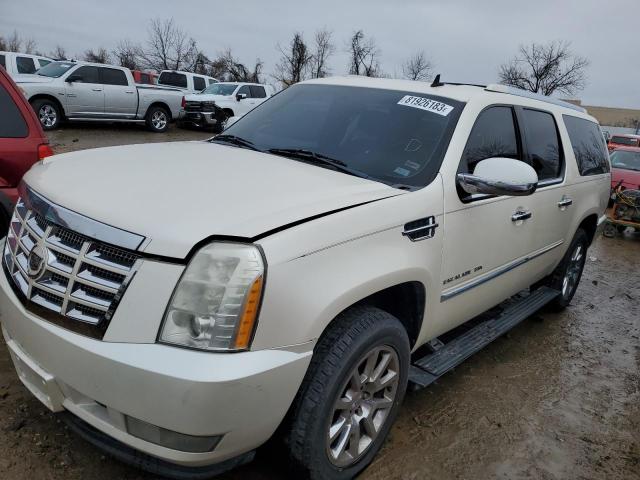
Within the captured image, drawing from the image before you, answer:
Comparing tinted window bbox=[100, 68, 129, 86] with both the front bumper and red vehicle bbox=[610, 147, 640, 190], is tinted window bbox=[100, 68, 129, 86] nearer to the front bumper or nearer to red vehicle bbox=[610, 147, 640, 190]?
red vehicle bbox=[610, 147, 640, 190]

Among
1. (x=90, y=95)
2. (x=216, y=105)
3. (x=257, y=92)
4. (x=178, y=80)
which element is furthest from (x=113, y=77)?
(x=178, y=80)

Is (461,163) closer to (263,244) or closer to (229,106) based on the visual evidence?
(263,244)

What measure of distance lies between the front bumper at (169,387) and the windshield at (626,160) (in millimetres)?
11936

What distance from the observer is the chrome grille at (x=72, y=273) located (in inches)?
72.1

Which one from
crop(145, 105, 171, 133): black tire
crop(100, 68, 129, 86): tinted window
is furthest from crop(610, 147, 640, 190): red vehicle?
crop(100, 68, 129, 86): tinted window

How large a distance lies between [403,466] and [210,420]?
1.30 m

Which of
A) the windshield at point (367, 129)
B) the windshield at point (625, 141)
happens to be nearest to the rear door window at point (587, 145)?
the windshield at point (367, 129)

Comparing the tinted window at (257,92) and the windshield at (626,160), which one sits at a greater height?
the tinted window at (257,92)

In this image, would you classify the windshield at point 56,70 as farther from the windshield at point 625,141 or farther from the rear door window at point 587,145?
the windshield at point 625,141

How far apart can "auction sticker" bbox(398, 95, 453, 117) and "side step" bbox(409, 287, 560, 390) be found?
1.40m

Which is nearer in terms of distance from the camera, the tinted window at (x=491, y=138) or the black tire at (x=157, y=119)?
the tinted window at (x=491, y=138)

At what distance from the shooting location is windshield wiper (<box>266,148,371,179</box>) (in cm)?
274

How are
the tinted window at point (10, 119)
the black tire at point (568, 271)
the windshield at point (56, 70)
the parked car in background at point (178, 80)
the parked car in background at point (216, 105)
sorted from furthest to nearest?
the parked car in background at point (178, 80)
the parked car in background at point (216, 105)
the windshield at point (56, 70)
the black tire at point (568, 271)
the tinted window at point (10, 119)

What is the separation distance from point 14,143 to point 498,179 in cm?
322
